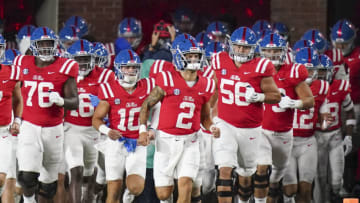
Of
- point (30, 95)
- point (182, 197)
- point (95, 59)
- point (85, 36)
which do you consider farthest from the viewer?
point (85, 36)

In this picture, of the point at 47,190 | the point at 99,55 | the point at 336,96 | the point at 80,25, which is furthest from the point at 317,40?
the point at 47,190

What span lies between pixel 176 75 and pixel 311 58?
1965mm

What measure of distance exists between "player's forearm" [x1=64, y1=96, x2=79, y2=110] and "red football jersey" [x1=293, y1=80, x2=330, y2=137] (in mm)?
2320

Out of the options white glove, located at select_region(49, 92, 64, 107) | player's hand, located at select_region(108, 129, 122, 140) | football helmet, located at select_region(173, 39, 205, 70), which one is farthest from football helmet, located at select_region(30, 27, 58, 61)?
football helmet, located at select_region(173, 39, 205, 70)

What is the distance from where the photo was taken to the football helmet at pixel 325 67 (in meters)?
10.6

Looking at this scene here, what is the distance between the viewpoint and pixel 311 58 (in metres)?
10.4

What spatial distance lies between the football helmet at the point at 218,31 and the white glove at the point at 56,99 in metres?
3.17

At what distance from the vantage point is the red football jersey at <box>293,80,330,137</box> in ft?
34.2

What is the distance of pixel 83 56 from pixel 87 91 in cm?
33

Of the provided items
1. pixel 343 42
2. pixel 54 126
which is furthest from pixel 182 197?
pixel 343 42

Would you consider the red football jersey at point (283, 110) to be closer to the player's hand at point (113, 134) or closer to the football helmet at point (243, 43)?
the football helmet at point (243, 43)

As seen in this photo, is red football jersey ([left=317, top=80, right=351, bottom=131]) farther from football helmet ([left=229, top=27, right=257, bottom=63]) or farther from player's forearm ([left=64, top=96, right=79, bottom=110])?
player's forearm ([left=64, top=96, right=79, bottom=110])

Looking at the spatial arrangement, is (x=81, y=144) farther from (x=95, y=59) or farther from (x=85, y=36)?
(x=85, y=36)

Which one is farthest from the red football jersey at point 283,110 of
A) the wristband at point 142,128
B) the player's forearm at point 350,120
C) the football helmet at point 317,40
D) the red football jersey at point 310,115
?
the football helmet at point 317,40
